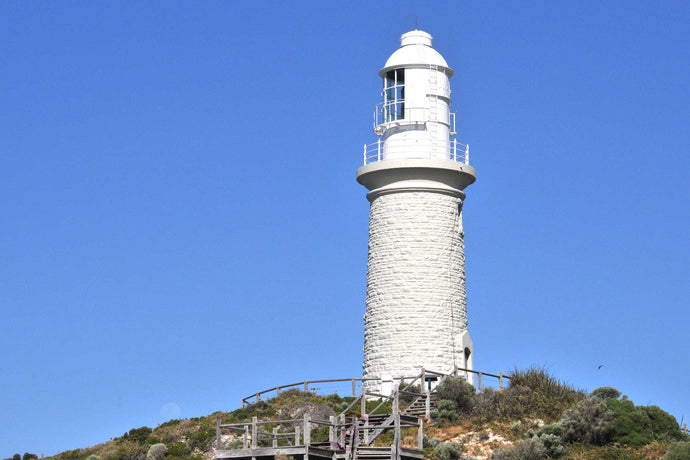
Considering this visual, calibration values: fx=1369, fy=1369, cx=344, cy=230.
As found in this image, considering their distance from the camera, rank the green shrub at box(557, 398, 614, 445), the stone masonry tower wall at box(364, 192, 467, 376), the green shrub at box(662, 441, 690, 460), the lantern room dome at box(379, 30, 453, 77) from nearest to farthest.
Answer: the green shrub at box(662, 441, 690, 460) < the green shrub at box(557, 398, 614, 445) < the stone masonry tower wall at box(364, 192, 467, 376) < the lantern room dome at box(379, 30, 453, 77)

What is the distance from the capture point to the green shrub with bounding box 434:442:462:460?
40.9 meters

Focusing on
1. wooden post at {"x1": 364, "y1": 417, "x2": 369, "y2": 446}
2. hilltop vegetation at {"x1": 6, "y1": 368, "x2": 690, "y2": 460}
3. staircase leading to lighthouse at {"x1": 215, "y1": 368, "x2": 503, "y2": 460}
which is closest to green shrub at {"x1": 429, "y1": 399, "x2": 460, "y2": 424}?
hilltop vegetation at {"x1": 6, "y1": 368, "x2": 690, "y2": 460}

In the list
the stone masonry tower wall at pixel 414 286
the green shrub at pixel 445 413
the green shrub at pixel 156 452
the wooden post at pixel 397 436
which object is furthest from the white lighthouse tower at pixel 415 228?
the wooden post at pixel 397 436

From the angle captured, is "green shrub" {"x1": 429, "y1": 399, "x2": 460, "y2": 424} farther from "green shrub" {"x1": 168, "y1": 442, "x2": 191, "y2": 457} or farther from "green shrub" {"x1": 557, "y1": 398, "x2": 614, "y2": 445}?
A: "green shrub" {"x1": 168, "y1": 442, "x2": 191, "y2": 457}

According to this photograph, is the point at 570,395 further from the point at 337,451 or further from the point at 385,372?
the point at 337,451

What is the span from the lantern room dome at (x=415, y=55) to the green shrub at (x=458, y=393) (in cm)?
1252

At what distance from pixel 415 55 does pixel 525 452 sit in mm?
18594

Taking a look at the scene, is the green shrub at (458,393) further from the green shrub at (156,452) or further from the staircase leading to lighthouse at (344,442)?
the green shrub at (156,452)

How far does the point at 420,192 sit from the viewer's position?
51438mm

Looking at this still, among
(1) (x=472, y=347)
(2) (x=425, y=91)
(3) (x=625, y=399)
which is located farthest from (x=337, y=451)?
(2) (x=425, y=91)

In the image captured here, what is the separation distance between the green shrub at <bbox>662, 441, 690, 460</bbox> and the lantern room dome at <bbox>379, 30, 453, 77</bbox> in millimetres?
20335

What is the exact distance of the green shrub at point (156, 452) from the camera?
46.5m

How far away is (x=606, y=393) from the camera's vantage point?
45000 mm

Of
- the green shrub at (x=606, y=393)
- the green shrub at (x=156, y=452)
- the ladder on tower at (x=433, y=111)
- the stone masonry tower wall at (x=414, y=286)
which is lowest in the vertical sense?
the green shrub at (x=156, y=452)
